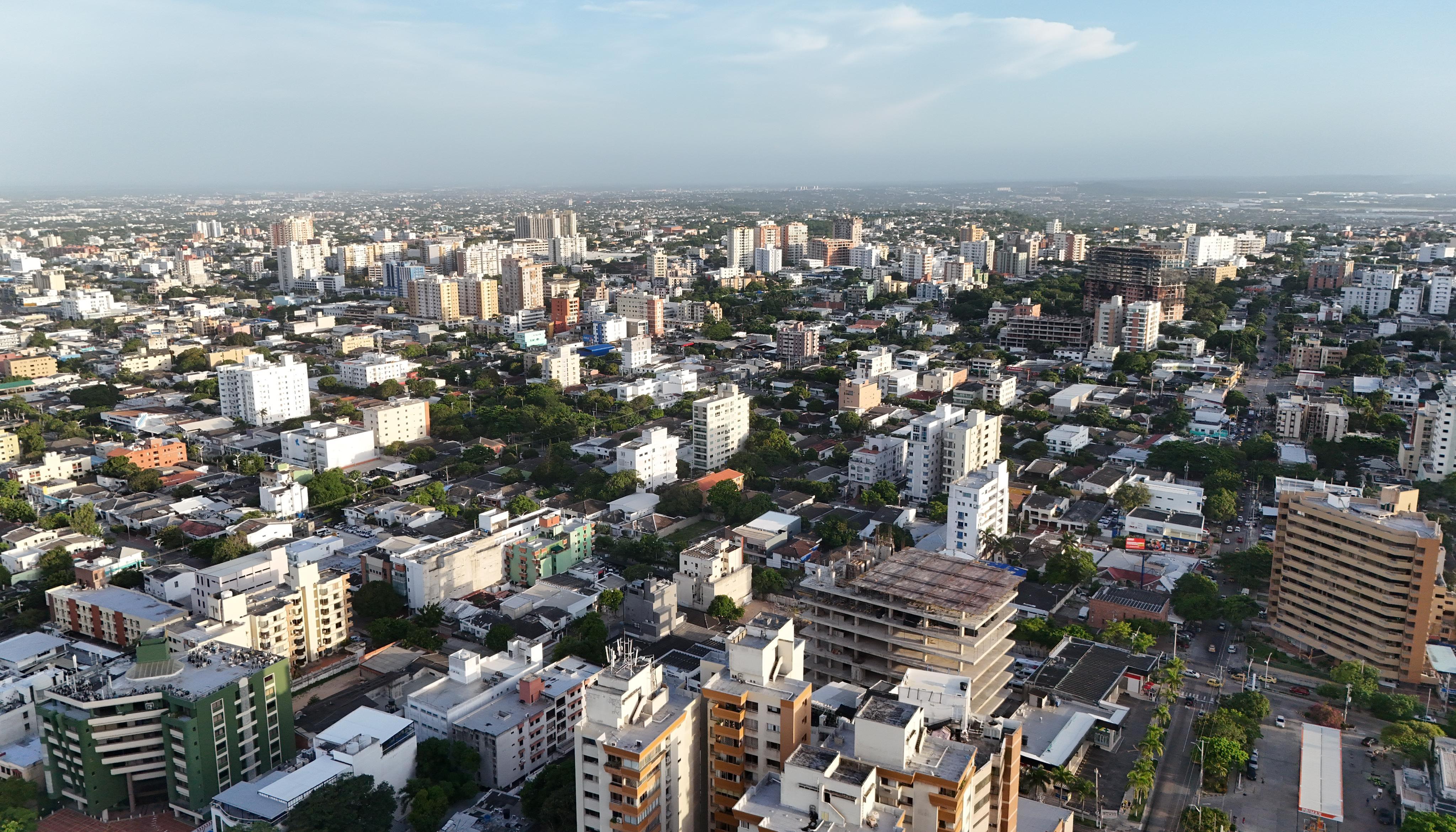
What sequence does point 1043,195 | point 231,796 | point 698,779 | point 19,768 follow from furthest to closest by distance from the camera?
1. point 1043,195
2. point 19,768
3. point 231,796
4. point 698,779

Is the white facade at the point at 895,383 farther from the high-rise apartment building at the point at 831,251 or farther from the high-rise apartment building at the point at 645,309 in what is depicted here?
Result: the high-rise apartment building at the point at 831,251

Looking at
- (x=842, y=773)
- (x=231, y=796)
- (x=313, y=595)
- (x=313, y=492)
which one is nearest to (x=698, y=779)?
(x=842, y=773)

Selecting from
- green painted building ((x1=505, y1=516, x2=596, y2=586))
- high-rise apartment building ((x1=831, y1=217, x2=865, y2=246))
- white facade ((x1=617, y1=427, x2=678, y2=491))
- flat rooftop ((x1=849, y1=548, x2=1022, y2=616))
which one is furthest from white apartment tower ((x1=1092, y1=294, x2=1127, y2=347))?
high-rise apartment building ((x1=831, y1=217, x2=865, y2=246))

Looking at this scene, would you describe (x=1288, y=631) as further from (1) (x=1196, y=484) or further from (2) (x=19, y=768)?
(2) (x=19, y=768)

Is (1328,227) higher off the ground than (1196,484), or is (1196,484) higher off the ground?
(1328,227)

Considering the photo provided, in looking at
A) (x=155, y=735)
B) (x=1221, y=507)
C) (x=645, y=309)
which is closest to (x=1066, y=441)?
(x=1221, y=507)
